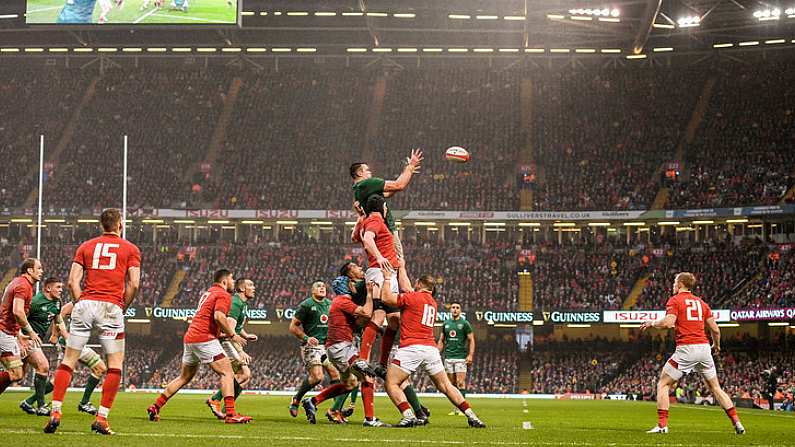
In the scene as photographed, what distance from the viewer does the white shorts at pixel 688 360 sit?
15.5m

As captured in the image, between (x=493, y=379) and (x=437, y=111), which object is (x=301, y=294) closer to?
(x=493, y=379)

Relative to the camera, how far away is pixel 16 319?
49.4 ft

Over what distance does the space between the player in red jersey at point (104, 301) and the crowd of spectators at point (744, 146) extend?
48.6 m

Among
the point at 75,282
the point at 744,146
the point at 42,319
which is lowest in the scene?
the point at 42,319

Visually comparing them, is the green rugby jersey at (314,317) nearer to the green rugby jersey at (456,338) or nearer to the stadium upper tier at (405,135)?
the green rugby jersey at (456,338)

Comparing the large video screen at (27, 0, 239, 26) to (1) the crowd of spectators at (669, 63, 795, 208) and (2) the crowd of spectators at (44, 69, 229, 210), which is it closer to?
(2) the crowd of spectators at (44, 69, 229, 210)

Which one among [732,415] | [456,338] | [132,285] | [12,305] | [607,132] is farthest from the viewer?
[607,132]

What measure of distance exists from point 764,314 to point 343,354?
126 feet

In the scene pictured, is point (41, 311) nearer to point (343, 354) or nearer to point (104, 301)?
point (343, 354)

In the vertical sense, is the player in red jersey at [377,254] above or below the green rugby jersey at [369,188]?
below

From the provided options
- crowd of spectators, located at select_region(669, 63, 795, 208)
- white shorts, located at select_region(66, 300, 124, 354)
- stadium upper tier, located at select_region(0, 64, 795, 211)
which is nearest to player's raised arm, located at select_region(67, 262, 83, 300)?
white shorts, located at select_region(66, 300, 124, 354)

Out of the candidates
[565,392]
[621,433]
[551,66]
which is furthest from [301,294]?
[621,433]

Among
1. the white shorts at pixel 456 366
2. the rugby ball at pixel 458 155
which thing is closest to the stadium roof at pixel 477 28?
the white shorts at pixel 456 366

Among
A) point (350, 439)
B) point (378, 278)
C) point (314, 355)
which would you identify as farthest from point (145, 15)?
point (350, 439)
